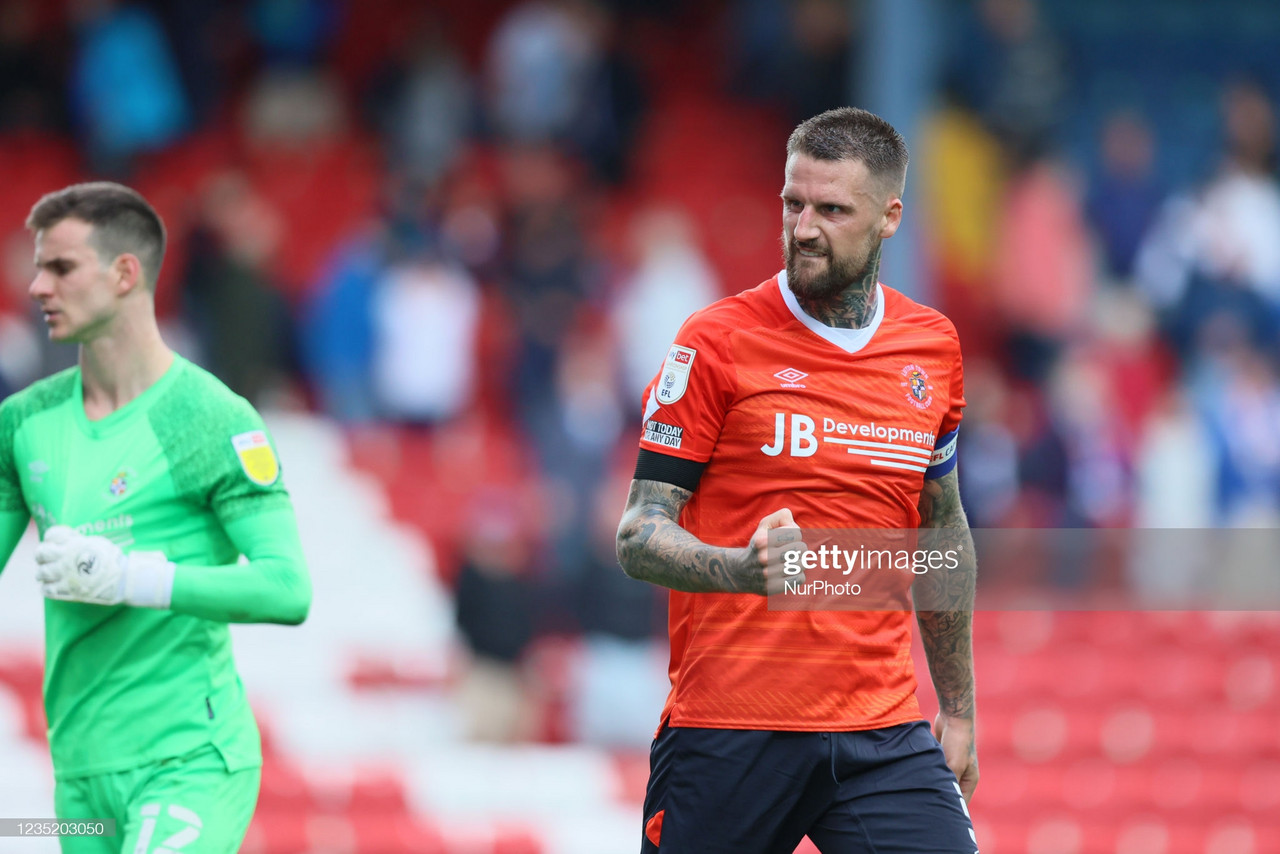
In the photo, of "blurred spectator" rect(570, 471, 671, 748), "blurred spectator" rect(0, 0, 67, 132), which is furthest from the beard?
"blurred spectator" rect(0, 0, 67, 132)

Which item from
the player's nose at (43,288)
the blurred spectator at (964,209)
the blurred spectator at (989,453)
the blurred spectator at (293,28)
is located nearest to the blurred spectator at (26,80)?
the blurred spectator at (293,28)

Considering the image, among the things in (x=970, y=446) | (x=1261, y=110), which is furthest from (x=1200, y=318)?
(x=970, y=446)

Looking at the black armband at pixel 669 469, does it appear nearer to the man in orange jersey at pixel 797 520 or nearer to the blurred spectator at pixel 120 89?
the man in orange jersey at pixel 797 520

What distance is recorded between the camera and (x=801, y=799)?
12.4 ft

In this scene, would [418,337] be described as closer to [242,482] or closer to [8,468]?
[8,468]

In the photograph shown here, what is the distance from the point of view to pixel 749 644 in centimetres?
380

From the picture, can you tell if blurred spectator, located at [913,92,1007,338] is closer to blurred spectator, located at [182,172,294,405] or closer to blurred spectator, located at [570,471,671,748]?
blurred spectator, located at [570,471,671,748]

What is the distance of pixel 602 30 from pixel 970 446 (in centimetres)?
553

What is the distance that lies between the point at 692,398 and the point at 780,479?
275mm

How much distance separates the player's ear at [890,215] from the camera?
390 cm

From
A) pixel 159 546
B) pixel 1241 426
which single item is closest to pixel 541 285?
pixel 1241 426

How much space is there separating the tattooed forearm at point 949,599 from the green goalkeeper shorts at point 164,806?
1.73 m

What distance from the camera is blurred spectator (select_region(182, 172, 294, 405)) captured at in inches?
463

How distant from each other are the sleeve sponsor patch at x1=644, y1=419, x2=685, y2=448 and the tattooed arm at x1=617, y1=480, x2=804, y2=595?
9 centimetres
